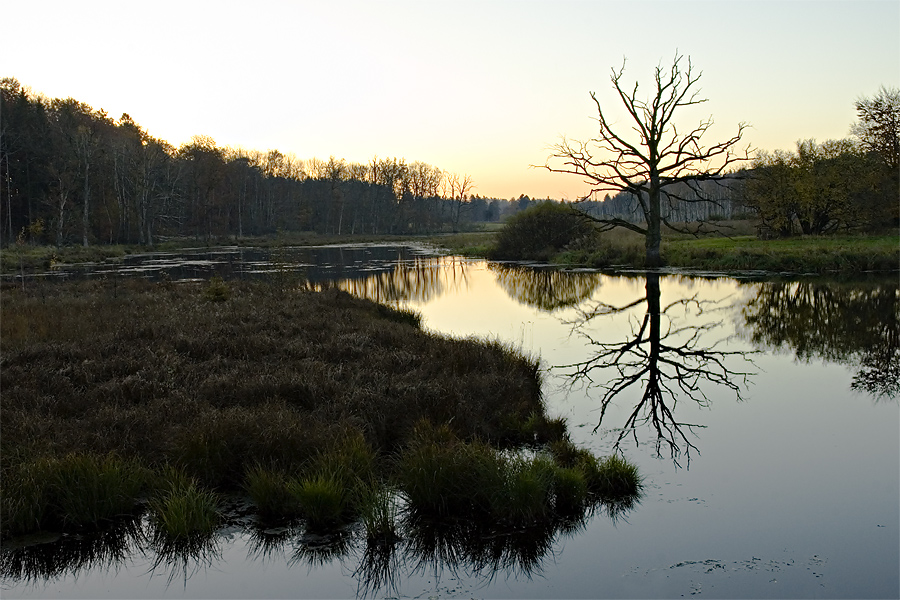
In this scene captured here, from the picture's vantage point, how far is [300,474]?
6.74 meters

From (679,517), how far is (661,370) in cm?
679

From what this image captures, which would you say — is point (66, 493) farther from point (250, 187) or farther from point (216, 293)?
point (250, 187)

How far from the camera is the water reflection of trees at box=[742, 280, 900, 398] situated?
12359 mm

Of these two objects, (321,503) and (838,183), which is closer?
(321,503)

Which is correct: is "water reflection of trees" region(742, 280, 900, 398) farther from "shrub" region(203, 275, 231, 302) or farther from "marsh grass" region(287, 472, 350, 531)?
"shrub" region(203, 275, 231, 302)

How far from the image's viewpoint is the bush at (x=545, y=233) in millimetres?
44688

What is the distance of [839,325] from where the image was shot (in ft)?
54.6

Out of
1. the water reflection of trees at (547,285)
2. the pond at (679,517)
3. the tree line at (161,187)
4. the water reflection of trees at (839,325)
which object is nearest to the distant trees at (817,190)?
the water reflection of trees at (547,285)

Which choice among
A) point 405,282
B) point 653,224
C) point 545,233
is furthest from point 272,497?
point 545,233

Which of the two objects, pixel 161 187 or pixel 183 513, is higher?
pixel 161 187

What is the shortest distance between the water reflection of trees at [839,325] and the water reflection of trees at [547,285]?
247 inches

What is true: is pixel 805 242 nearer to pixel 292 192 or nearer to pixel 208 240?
pixel 208 240

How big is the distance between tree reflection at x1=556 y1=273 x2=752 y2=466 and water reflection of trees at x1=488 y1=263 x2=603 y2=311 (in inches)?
155

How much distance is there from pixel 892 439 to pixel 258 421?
26.7 feet
